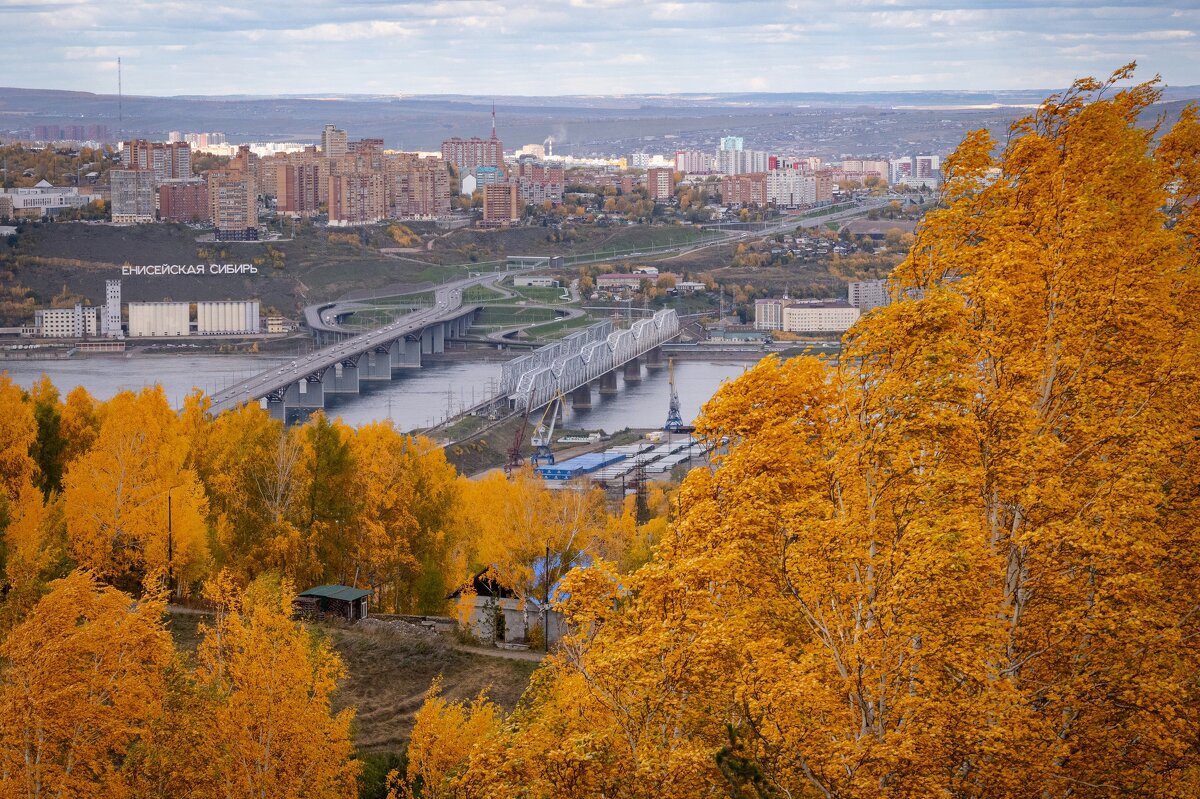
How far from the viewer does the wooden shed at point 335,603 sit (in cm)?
602

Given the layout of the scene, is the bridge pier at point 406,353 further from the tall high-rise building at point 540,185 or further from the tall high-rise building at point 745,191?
the tall high-rise building at point 745,191

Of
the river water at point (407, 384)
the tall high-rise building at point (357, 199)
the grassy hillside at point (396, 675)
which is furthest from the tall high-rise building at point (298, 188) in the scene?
the grassy hillside at point (396, 675)

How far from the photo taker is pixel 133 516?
6.15 meters

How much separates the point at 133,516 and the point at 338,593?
0.89m

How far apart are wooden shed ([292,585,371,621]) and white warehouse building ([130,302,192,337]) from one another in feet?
71.1

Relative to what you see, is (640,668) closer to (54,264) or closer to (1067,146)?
(1067,146)

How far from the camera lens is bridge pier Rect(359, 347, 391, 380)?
2330 cm

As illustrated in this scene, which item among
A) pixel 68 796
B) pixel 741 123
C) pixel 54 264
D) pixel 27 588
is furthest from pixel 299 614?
pixel 741 123

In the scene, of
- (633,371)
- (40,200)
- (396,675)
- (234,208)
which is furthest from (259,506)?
A: (40,200)

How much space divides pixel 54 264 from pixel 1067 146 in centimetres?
2990

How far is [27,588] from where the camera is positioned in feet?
13.1


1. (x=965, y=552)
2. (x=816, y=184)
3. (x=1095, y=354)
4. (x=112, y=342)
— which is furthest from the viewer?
(x=816, y=184)

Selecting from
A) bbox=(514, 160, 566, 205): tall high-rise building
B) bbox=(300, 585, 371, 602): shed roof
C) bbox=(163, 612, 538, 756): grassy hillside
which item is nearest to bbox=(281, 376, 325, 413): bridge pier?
bbox=(300, 585, 371, 602): shed roof

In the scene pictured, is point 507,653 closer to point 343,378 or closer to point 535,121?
point 343,378
